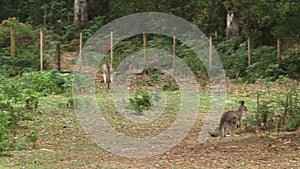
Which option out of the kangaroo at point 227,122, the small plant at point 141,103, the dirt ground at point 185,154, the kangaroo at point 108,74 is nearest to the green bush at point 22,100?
the dirt ground at point 185,154

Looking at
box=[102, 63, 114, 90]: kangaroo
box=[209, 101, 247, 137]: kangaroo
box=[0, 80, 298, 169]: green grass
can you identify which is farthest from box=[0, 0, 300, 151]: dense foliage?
box=[102, 63, 114, 90]: kangaroo

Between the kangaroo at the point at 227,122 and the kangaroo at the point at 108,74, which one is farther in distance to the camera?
the kangaroo at the point at 108,74

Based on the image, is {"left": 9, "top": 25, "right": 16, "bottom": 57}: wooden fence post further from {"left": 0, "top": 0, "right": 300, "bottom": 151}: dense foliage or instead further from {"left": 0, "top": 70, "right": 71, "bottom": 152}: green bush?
{"left": 0, "top": 70, "right": 71, "bottom": 152}: green bush

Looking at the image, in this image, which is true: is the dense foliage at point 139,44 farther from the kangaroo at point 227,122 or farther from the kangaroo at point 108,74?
the kangaroo at point 108,74

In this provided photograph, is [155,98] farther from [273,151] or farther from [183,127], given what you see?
[273,151]

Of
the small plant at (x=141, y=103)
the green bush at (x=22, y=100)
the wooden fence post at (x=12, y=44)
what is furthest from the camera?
the wooden fence post at (x=12, y=44)

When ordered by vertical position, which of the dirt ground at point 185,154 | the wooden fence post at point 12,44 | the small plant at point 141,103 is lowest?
the dirt ground at point 185,154

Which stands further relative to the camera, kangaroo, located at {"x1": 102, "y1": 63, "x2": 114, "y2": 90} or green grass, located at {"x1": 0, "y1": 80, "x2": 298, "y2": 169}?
kangaroo, located at {"x1": 102, "y1": 63, "x2": 114, "y2": 90}

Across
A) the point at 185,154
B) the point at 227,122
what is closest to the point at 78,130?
the point at 227,122

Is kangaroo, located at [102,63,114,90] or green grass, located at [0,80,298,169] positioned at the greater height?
kangaroo, located at [102,63,114,90]

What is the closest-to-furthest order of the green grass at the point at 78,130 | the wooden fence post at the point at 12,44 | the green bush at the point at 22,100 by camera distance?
the green grass at the point at 78,130, the green bush at the point at 22,100, the wooden fence post at the point at 12,44

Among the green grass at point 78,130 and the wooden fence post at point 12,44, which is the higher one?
the wooden fence post at point 12,44

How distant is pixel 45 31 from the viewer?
35.1 m

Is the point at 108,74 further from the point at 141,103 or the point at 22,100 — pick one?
the point at 22,100
